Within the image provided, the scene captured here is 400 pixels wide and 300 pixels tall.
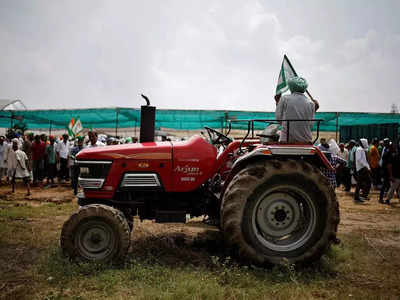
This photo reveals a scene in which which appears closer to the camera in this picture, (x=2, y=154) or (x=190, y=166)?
(x=190, y=166)

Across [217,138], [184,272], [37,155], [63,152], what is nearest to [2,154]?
[37,155]

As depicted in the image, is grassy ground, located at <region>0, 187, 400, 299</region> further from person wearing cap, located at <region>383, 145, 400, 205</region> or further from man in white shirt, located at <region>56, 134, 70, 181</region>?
man in white shirt, located at <region>56, 134, 70, 181</region>

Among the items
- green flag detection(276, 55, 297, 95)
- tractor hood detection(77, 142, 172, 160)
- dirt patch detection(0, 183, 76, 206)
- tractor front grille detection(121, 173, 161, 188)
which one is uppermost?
green flag detection(276, 55, 297, 95)

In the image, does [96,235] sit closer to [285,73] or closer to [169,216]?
[169,216]

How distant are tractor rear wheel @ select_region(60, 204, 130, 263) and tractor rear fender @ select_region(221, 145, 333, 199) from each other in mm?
1430

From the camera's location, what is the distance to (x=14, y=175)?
10.4 m

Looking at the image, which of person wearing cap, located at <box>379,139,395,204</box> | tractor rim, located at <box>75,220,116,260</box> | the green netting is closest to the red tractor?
tractor rim, located at <box>75,220,116,260</box>

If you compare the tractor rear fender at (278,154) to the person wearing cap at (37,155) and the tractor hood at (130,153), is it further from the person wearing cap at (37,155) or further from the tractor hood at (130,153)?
the person wearing cap at (37,155)

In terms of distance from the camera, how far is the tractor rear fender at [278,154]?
384cm

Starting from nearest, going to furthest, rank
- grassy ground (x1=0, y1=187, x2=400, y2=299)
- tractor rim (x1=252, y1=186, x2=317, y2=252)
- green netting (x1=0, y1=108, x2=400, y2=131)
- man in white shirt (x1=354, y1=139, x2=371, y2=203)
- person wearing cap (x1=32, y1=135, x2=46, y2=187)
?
grassy ground (x1=0, y1=187, x2=400, y2=299)
tractor rim (x1=252, y1=186, x2=317, y2=252)
man in white shirt (x1=354, y1=139, x2=371, y2=203)
person wearing cap (x1=32, y1=135, x2=46, y2=187)
green netting (x1=0, y1=108, x2=400, y2=131)

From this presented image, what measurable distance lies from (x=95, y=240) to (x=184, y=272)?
1.15 meters

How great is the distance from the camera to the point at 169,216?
421 cm

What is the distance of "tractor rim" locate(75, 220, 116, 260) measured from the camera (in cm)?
378

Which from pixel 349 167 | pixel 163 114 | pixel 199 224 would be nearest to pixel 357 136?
pixel 349 167
